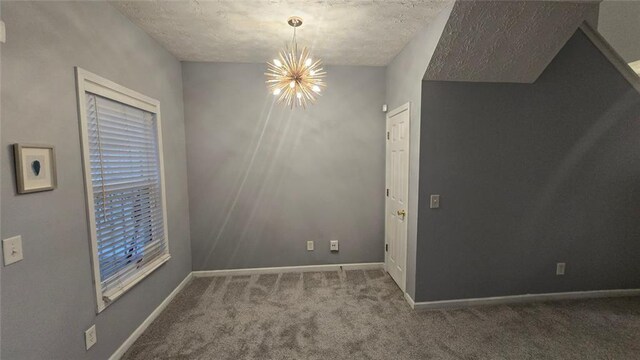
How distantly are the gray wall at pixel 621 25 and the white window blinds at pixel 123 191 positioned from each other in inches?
176

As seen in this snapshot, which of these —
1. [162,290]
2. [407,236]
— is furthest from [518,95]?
[162,290]

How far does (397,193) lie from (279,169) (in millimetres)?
1451

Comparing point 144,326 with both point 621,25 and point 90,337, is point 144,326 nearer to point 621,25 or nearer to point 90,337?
point 90,337

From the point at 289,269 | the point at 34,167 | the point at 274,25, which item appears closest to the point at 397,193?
the point at 289,269

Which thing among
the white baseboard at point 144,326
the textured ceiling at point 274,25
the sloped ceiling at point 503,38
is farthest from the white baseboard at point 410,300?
the textured ceiling at point 274,25

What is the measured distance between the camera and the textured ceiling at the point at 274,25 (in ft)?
6.13

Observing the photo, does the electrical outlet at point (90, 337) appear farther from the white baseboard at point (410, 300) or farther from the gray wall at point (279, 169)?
the white baseboard at point (410, 300)

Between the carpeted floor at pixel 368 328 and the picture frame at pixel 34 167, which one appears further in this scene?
the carpeted floor at pixel 368 328

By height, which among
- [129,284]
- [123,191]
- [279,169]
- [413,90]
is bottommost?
[129,284]

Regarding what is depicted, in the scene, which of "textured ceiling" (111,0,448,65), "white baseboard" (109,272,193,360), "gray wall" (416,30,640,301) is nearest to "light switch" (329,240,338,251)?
"gray wall" (416,30,640,301)

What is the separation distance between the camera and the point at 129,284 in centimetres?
194

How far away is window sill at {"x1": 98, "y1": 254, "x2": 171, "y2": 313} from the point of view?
172 cm

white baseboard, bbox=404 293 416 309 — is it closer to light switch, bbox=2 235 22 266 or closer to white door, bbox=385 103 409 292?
white door, bbox=385 103 409 292

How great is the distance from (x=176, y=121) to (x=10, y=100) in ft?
5.43
